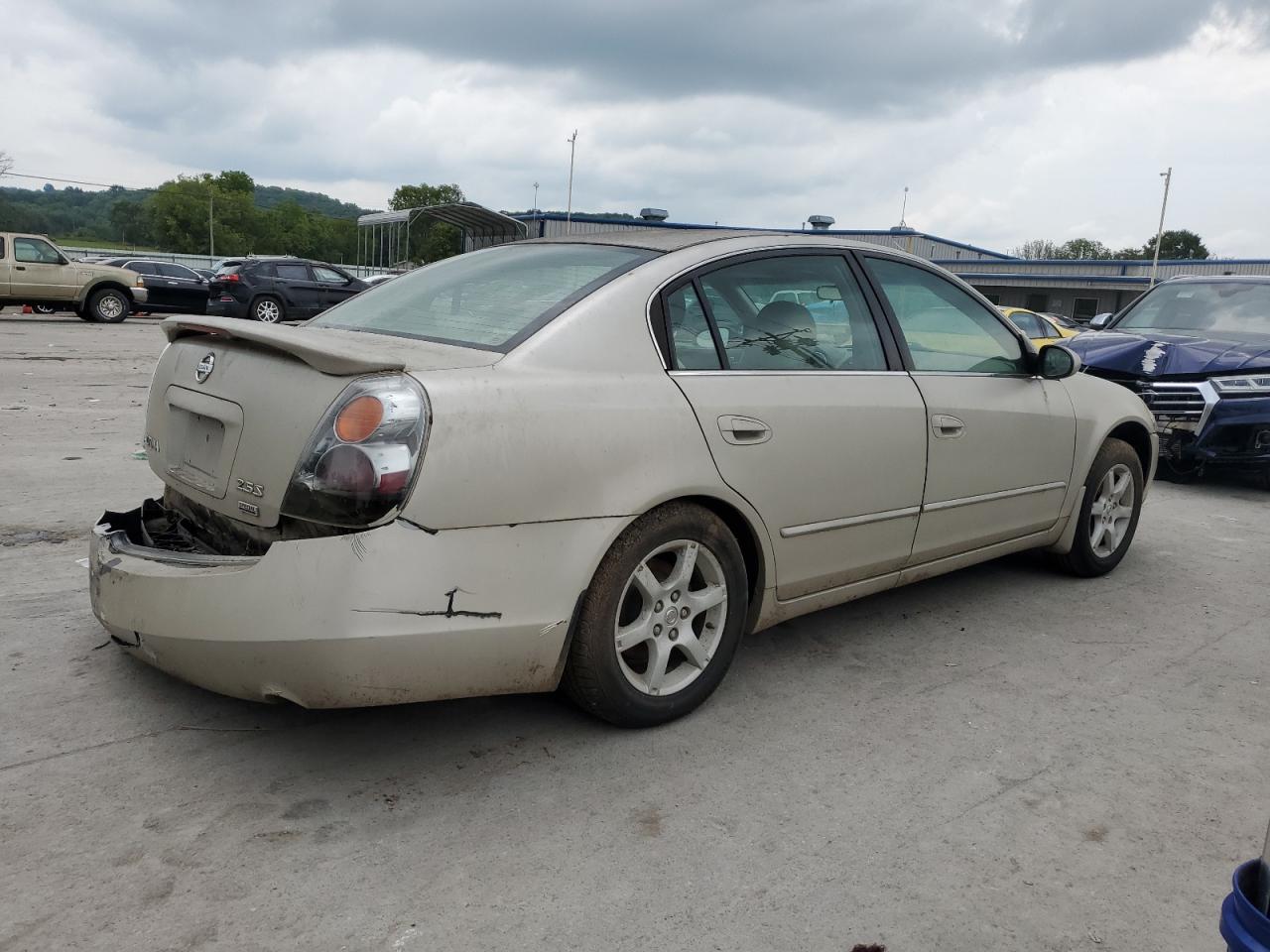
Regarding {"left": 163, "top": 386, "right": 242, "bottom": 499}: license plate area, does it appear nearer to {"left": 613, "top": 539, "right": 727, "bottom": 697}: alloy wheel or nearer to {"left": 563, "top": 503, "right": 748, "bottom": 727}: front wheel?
{"left": 563, "top": 503, "right": 748, "bottom": 727}: front wheel

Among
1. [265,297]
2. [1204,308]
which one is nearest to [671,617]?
[1204,308]

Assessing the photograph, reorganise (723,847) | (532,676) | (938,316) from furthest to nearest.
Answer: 1. (938,316)
2. (532,676)
3. (723,847)

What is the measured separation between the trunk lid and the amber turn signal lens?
0.07 m

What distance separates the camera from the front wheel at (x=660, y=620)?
2869 millimetres

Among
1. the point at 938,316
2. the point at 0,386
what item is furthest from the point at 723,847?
the point at 0,386

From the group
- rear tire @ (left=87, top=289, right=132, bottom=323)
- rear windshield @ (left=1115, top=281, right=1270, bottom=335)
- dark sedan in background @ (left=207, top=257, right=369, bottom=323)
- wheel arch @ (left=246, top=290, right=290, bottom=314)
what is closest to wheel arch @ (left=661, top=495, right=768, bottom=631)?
rear windshield @ (left=1115, top=281, right=1270, bottom=335)

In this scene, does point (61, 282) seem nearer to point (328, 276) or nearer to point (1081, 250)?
point (328, 276)

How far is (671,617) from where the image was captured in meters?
3.10

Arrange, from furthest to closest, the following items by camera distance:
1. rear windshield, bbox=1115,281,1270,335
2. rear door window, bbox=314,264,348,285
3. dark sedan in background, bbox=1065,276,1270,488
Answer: rear door window, bbox=314,264,348,285, rear windshield, bbox=1115,281,1270,335, dark sedan in background, bbox=1065,276,1270,488

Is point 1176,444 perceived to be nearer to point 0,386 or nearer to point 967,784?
point 967,784

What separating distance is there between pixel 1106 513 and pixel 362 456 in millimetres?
3965

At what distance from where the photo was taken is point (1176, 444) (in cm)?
749

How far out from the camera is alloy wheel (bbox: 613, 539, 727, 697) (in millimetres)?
3014

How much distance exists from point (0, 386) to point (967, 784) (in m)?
10.1
